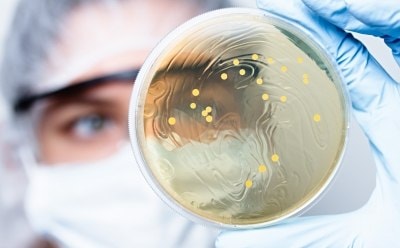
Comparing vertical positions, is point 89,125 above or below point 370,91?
below

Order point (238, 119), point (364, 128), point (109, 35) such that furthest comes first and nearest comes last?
point (109, 35)
point (364, 128)
point (238, 119)

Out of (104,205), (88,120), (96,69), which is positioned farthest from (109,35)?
(104,205)

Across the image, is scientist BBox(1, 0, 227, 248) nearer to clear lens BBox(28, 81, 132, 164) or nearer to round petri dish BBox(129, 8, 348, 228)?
clear lens BBox(28, 81, 132, 164)

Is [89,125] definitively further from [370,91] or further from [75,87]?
[370,91]

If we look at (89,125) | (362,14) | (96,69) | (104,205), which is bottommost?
(104,205)

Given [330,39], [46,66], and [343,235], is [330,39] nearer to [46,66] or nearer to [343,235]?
[343,235]

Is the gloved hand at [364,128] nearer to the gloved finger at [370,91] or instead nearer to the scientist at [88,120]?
the gloved finger at [370,91]
